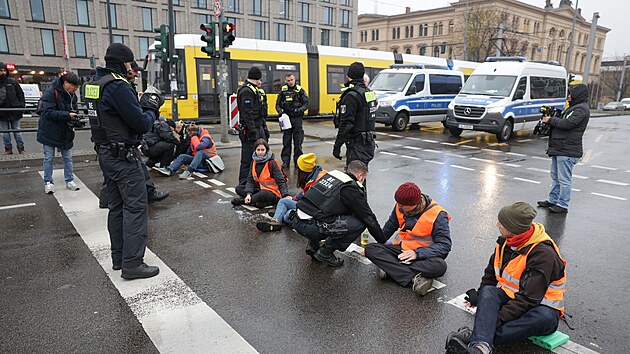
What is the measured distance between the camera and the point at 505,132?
1462 centimetres

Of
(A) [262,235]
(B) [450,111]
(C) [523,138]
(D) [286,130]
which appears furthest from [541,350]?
(C) [523,138]

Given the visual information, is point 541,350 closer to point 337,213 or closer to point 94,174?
point 337,213

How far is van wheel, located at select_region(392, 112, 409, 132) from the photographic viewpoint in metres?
16.8

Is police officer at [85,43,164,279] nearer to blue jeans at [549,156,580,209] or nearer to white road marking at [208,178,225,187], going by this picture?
white road marking at [208,178,225,187]

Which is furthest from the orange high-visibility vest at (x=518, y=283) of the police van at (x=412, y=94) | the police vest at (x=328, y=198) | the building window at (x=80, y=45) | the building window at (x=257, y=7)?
the building window at (x=257, y=7)

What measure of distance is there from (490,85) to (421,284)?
1325cm

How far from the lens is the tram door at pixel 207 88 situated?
16641 millimetres

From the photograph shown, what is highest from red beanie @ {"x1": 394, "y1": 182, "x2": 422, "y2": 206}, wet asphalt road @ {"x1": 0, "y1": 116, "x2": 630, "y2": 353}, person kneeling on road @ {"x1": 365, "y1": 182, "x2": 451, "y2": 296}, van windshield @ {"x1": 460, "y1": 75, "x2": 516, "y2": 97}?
van windshield @ {"x1": 460, "y1": 75, "x2": 516, "y2": 97}

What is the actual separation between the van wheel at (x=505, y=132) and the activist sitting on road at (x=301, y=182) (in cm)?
1085

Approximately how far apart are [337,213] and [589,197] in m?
5.59

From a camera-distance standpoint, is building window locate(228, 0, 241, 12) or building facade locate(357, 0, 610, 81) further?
building facade locate(357, 0, 610, 81)

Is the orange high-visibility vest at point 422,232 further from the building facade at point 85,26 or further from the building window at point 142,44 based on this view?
the building window at point 142,44

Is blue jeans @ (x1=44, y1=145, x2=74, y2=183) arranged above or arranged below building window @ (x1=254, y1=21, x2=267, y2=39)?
below

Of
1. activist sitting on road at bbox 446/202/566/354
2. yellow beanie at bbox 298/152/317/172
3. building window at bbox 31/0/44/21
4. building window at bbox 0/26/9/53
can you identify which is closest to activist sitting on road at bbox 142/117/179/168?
yellow beanie at bbox 298/152/317/172
